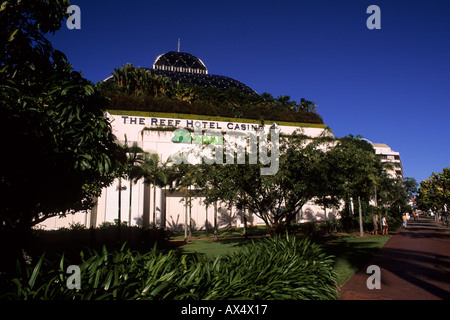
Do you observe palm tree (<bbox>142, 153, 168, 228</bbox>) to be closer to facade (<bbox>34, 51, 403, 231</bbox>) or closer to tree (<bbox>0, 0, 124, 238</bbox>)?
facade (<bbox>34, 51, 403, 231</bbox>)

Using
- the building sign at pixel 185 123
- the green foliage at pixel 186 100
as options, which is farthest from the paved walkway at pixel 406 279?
the building sign at pixel 185 123

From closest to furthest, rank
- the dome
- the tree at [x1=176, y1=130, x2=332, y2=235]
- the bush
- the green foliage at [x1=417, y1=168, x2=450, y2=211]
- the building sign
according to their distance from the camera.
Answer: the bush
the tree at [x1=176, y1=130, x2=332, y2=235]
the green foliage at [x1=417, y1=168, x2=450, y2=211]
the building sign
the dome

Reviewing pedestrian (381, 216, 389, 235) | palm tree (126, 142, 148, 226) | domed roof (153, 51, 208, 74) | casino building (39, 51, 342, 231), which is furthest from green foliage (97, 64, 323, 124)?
domed roof (153, 51, 208, 74)

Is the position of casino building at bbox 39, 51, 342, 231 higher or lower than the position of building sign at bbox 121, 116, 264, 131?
lower

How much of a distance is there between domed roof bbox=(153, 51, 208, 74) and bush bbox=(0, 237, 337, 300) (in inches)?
2913

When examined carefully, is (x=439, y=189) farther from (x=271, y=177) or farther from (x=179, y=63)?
(x=179, y=63)

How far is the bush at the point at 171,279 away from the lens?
4.54 m

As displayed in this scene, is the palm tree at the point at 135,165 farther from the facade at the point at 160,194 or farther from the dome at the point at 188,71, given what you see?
the dome at the point at 188,71

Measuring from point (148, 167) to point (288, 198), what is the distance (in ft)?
62.8

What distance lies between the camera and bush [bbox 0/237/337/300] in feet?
14.9

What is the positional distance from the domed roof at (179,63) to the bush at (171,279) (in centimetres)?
7400

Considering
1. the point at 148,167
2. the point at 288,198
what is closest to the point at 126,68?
the point at 148,167
